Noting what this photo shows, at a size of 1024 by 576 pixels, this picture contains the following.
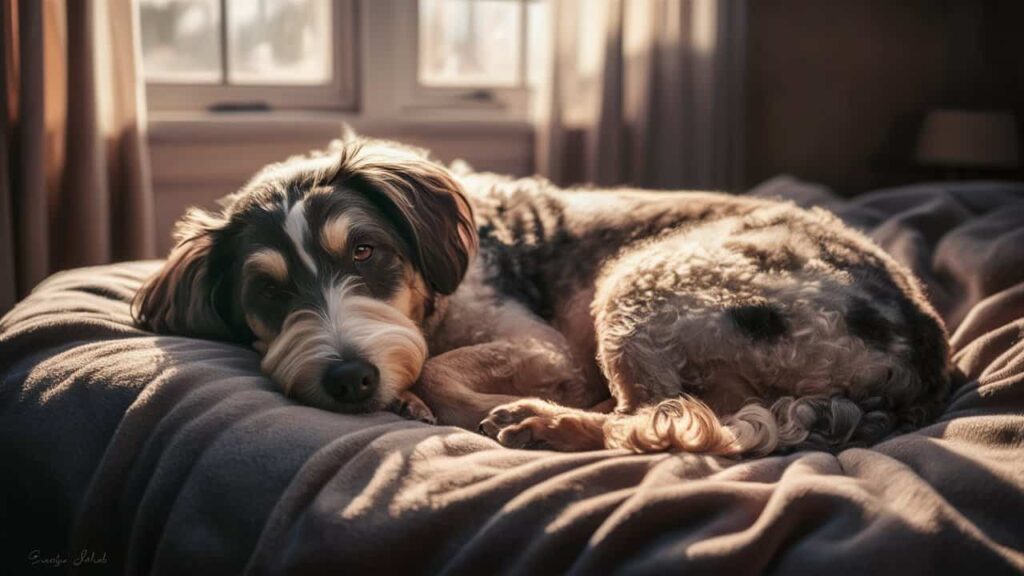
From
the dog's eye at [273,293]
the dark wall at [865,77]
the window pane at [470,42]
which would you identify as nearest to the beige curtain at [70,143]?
the dog's eye at [273,293]

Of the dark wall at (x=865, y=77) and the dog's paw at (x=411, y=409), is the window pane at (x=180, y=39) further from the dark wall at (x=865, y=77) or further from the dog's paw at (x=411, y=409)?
the dark wall at (x=865, y=77)

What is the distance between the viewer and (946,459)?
162cm

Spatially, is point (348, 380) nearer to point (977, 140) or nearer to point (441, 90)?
point (441, 90)

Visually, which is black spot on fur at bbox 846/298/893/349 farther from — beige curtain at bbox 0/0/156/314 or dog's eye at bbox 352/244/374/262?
beige curtain at bbox 0/0/156/314

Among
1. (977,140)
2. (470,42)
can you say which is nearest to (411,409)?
(470,42)

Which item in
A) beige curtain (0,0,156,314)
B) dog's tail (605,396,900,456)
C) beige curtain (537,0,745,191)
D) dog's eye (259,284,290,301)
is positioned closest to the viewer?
dog's tail (605,396,900,456)

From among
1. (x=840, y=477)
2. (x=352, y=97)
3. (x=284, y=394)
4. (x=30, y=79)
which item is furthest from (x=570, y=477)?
(x=352, y=97)

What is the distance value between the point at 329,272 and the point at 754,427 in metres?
1.10

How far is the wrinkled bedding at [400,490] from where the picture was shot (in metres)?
1.38

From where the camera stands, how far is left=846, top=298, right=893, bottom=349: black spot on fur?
2076 mm

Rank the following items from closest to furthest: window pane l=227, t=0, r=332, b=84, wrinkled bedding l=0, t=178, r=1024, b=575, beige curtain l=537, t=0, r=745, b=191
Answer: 1. wrinkled bedding l=0, t=178, r=1024, b=575
2. window pane l=227, t=0, r=332, b=84
3. beige curtain l=537, t=0, r=745, b=191

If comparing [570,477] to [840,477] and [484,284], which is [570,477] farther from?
[484,284]

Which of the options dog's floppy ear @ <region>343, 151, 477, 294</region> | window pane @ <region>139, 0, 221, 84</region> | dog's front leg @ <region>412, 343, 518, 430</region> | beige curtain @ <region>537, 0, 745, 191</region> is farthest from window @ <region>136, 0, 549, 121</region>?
dog's front leg @ <region>412, 343, 518, 430</region>

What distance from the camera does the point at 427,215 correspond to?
7.68ft
